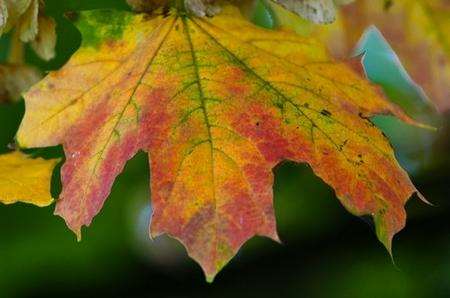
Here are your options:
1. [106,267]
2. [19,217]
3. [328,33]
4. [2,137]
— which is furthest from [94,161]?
[106,267]

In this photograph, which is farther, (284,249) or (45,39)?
(284,249)

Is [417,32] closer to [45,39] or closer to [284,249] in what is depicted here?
[45,39]

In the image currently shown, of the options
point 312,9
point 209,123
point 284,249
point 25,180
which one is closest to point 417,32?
point 312,9

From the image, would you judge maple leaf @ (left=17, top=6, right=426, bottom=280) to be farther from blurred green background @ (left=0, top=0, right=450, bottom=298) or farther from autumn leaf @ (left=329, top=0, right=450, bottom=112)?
blurred green background @ (left=0, top=0, right=450, bottom=298)

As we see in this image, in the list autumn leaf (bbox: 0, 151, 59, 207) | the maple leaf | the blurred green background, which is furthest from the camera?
the blurred green background

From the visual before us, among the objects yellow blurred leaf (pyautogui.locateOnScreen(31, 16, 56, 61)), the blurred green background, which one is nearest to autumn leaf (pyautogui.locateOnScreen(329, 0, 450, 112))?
yellow blurred leaf (pyautogui.locateOnScreen(31, 16, 56, 61))
